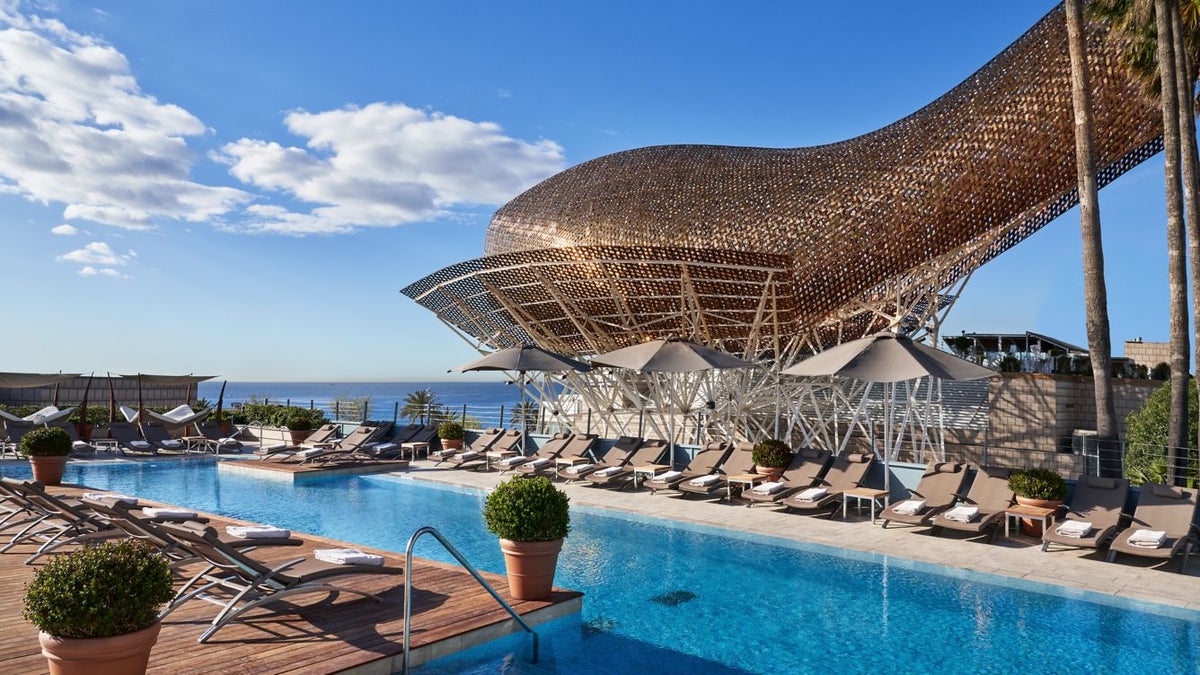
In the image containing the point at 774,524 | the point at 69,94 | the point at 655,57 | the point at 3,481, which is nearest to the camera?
the point at 3,481

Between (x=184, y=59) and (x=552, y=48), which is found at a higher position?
(x=552, y=48)

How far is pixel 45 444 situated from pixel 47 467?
0.44 meters

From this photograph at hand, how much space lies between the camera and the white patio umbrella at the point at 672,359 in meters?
15.2

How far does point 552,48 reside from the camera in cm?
1644

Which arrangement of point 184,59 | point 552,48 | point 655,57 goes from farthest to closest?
point 655,57 → point 552,48 → point 184,59

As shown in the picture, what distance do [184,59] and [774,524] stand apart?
12.1 meters

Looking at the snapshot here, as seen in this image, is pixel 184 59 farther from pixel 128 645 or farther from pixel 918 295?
pixel 918 295

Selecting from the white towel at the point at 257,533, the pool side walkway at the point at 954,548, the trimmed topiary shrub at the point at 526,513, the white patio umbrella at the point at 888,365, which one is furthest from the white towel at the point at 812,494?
the white towel at the point at 257,533

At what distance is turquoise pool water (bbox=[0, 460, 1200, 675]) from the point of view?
6117 mm

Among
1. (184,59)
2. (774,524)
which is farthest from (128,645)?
(184,59)

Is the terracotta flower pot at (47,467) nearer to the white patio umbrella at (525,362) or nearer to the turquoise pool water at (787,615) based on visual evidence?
the turquoise pool water at (787,615)

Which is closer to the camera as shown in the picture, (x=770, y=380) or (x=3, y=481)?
(x=3, y=481)

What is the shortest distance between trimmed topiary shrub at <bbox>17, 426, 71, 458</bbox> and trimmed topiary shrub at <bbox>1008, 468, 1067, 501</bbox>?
15.8 metres

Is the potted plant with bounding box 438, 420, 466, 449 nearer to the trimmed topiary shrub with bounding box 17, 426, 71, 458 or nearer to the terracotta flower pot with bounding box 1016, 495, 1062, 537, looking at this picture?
the trimmed topiary shrub with bounding box 17, 426, 71, 458
